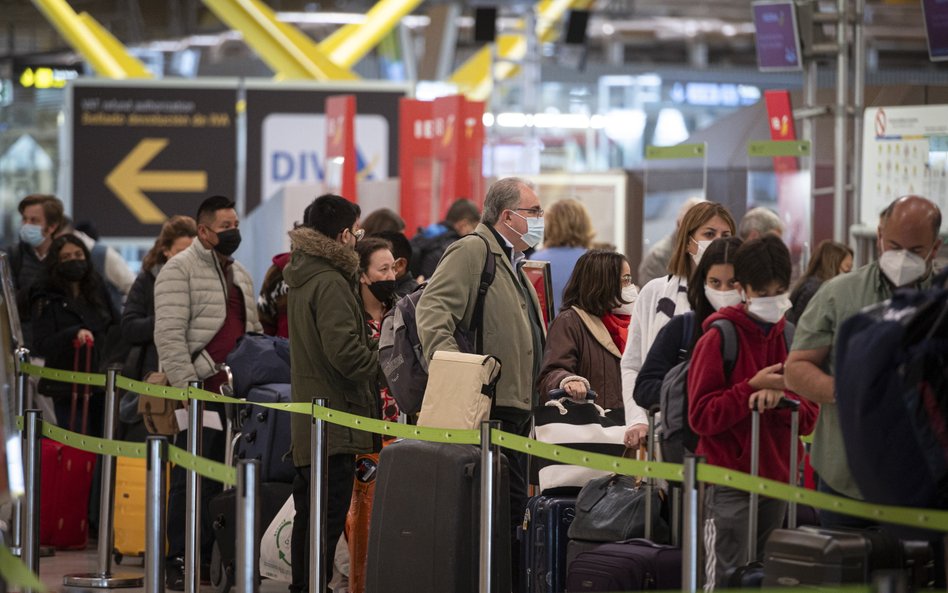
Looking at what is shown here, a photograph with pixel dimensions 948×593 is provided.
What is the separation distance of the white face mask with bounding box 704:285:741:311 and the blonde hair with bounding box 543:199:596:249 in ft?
11.5

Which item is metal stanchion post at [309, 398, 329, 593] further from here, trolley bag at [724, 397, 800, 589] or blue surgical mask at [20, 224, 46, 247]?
blue surgical mask at [20, 224, 46, 247]

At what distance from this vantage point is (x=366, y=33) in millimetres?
21156

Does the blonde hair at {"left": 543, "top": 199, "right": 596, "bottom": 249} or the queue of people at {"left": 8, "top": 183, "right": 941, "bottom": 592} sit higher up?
the blonde hair at {"left": 543, "top": 199, "right": 596, "bottom": 249}

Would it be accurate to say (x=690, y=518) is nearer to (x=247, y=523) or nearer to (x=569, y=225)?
(x=247, y=523)

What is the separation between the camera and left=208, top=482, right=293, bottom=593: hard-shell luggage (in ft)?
20.1

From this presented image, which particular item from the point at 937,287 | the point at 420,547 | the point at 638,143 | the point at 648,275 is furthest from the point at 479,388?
the point at 638,143

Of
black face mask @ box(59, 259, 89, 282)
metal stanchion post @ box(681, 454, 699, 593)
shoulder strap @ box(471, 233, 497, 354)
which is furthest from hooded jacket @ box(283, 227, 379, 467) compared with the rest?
black face mask @ box(59, 259, 89, 282)

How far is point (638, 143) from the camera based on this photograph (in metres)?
20.1

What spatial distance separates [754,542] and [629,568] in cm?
42

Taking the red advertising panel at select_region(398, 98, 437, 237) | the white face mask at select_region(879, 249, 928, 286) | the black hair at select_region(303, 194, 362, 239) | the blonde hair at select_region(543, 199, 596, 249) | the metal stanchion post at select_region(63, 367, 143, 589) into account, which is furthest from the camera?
the red advertising panel at select_region(398, 98, 437, 237)

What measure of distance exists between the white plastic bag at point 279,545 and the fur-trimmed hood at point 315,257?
978 mm

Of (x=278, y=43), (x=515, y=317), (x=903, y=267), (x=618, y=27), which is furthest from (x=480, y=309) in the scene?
(x=618, y=27)

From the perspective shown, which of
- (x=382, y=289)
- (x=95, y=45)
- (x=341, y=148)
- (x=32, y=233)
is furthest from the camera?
(x=95, y=45)

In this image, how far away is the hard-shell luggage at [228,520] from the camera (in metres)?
6.12
